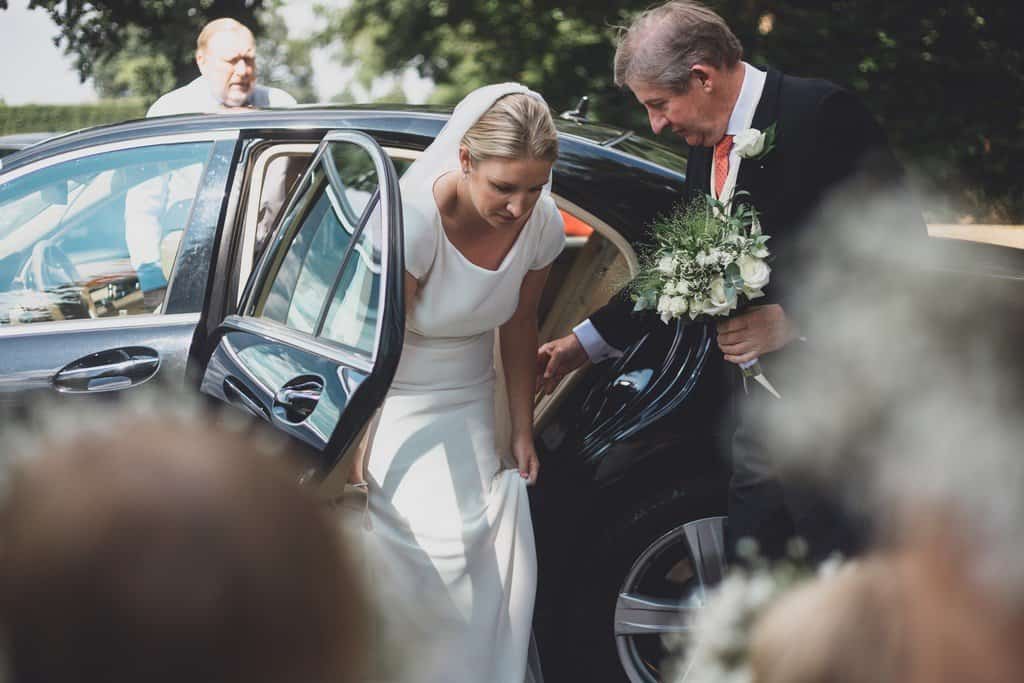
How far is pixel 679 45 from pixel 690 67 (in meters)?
0.06

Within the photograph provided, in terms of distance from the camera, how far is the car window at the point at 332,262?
7.63 feet

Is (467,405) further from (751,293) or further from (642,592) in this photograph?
(751,293)

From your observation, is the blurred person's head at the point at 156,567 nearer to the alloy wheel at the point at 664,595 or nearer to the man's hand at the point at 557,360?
the alloy wheel at the point at 664,595

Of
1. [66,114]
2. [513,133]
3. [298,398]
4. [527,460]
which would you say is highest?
[513,133]

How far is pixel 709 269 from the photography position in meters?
2.50

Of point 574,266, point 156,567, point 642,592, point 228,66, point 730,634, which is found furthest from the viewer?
point 228,66

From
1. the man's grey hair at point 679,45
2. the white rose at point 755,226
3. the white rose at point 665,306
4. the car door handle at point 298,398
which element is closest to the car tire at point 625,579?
the white rose at point 665,306

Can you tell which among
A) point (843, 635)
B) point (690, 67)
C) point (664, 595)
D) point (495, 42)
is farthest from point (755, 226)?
point (495, 42)

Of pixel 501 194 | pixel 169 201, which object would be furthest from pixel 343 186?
pixel 169 201

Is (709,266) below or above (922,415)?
above

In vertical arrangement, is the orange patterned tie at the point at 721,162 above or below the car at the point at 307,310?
above

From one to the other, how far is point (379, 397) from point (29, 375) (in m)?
1.29

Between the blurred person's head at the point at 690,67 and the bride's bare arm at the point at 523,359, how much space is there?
640mm

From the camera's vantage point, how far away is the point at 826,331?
246 cm
